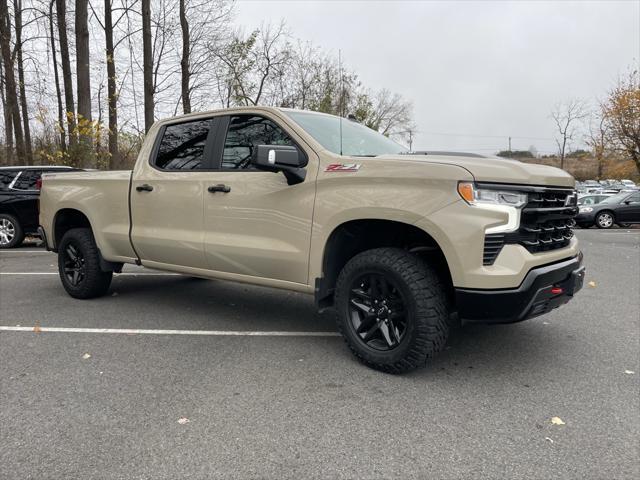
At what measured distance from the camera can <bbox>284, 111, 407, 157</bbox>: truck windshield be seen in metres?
3.94

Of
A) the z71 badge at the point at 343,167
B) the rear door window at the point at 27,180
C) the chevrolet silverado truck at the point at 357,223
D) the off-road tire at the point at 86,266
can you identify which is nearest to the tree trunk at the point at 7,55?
the rear door window at the point at 27,180

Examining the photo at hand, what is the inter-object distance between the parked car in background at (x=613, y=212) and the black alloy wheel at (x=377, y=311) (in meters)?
17.2

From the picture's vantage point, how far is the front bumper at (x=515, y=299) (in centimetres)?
300

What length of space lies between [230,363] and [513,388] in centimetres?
200

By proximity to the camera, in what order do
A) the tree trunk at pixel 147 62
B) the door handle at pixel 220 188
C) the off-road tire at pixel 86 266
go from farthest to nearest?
the tree trunk at pixel 147 62 < the off-road tire at pixel 86 266 < the door handle at pixel 220 188

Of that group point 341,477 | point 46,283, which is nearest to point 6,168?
point 46,283

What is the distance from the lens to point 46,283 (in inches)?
269

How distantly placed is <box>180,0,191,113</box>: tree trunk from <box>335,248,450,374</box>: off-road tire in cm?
1670

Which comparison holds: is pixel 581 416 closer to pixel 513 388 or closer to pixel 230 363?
pixel 513 388

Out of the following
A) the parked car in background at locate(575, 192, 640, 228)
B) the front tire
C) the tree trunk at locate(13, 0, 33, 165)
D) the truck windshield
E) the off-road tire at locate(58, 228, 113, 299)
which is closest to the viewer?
the truck windshield

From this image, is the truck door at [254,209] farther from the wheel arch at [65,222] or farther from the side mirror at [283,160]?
the wheel arch at [65,222]

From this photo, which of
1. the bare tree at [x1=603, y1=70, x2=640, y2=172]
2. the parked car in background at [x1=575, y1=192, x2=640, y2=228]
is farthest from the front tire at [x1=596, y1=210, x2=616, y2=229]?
the bare tree at [x1=603, y1=70, x2=640, y2=172]

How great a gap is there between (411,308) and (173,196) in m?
2.52

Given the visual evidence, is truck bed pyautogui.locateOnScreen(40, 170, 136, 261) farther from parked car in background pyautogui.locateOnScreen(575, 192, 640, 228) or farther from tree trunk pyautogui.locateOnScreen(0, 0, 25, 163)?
parked car in background pyautogui.locateOnScreen(575, 192, 640, 228)
